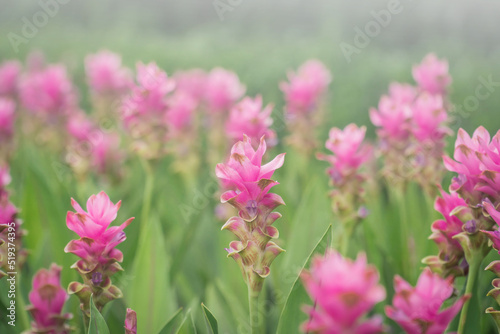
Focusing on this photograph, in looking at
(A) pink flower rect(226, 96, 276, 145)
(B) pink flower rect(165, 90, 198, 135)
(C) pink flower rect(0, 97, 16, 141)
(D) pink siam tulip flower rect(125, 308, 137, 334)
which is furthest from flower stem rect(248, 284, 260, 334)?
(C) pink flower rect(0, 97, 16, 141)

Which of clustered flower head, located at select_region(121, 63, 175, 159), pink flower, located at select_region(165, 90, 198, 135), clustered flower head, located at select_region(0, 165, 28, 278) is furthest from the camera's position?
pink flower, located at select_region(165, 90, 198, 135)

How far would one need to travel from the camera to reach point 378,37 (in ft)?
23.7

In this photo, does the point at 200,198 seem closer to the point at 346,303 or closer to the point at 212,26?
the point at 346,303

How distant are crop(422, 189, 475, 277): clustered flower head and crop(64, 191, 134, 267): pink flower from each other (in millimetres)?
832

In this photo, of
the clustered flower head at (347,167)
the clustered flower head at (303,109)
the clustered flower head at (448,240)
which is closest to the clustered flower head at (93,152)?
the clustered flower head at (303,109)

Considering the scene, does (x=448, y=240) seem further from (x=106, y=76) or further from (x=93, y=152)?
(x=106, y=76)

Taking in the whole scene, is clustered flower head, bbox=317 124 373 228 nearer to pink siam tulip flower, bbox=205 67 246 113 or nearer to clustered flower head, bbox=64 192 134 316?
clustered flower head, bbox=64 192 134 316

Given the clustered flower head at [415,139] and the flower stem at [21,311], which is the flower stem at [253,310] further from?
the clustered flower head at [415,139]

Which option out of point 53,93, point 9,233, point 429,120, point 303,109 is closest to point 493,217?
point 429,120

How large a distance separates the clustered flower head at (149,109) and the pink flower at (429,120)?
106 cm

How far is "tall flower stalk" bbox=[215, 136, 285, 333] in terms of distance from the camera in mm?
1158

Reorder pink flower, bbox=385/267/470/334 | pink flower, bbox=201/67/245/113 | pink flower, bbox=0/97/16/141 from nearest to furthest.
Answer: pink flower, bbox=385/267/470/334 < pink flower, bbox=0/97/16/141 < pink flower, bbox=201/67/245/113

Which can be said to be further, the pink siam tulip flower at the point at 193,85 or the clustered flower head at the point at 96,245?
the pink siam tulip flower at the point at 193,85

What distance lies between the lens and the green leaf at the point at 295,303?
1.27 m
